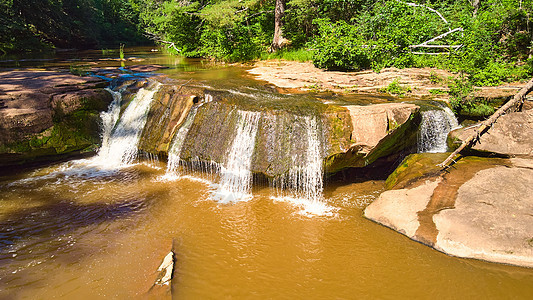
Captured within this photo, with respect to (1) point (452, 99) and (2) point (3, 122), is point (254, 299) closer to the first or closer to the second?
(1) point (452, 99)

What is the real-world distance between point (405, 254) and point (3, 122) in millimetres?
9627

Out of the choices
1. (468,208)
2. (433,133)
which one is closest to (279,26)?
(433,133)

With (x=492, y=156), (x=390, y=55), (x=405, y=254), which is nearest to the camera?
(x=405, y=254)

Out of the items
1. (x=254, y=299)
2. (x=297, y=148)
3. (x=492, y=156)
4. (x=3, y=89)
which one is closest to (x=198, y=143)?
(x=297, y=148)

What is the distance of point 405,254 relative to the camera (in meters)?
4.41

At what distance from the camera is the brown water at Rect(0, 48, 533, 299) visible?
373 cm

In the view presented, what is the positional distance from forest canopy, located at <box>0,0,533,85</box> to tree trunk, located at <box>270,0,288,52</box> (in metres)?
0.06

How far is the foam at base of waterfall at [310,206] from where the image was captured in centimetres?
561

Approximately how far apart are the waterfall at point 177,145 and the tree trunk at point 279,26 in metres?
10.9

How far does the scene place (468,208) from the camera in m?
4.76

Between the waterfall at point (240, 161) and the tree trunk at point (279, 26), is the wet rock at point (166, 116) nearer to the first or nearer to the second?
the waterfall at point (240, 161)

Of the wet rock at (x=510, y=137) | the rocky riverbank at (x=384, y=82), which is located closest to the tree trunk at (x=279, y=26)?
the rocky riverbank at (x=384, y=82)

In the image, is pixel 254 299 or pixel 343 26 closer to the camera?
pixel 254 299

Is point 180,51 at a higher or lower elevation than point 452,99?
higher
